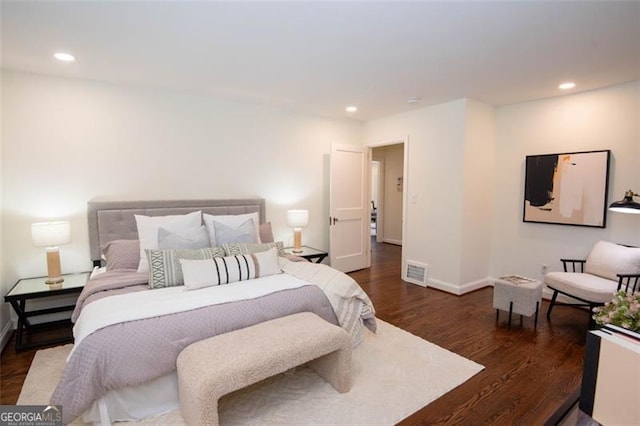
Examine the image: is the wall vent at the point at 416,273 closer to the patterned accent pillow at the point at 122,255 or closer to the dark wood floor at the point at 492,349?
the dark wood floor at the point at 492,349

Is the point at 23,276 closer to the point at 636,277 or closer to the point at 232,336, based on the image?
the point at 232,336

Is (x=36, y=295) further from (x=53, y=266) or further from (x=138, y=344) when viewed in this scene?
(x=138, y=344)

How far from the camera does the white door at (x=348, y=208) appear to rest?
4.87 metres

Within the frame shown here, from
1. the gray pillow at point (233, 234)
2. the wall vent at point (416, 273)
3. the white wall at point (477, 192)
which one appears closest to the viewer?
the gray pillow at point (233, 234)

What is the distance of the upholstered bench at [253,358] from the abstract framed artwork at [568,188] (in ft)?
10.9

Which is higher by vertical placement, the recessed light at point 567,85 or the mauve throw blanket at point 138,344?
the recessed light at point 567,85

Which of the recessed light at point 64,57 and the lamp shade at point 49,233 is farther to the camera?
the lamp shade at point 49,233

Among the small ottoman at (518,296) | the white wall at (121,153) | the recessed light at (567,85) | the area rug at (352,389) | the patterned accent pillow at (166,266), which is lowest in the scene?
the area rug at (352,389)

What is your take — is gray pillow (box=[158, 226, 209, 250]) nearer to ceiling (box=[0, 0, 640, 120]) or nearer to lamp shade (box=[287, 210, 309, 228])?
lamp shade (box=[287, 210, 309, 228])

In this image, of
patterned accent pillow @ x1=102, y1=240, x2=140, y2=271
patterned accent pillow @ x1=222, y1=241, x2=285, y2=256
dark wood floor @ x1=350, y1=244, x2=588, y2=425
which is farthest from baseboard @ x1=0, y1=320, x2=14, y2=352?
dark wood floor @ x1=350, y1=244, x2=588, y2=425

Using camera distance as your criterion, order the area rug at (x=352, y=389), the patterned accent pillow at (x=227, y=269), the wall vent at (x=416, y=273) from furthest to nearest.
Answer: the wall vent at (x=416, y=273), the patterned accent pillow at (x=227, y=269), the area rug at (x=352, y=389)

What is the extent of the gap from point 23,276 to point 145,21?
2.74 m

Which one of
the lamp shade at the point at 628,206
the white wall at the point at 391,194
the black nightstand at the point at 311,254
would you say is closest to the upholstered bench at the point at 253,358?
the black nightstand at the point at 311,254

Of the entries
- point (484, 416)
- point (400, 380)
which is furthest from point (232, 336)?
point (484, 416)
